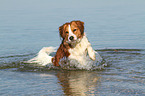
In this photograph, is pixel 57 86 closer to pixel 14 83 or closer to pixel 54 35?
pixel 14 83

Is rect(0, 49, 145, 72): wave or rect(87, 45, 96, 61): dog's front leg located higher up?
rect(87, 45, 96, 61): dog's front leg

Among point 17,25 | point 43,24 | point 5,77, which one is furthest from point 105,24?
point 5,77

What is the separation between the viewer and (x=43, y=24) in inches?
667

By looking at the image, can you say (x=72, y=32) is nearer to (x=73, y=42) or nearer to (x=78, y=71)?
(x=73, y=42)

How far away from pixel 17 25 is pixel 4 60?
716 cm

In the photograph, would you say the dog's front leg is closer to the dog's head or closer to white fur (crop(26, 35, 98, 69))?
white fur (crop(26, 35, 98, 69))

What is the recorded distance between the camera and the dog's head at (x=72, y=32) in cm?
822

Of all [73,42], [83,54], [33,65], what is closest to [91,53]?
[83,54]

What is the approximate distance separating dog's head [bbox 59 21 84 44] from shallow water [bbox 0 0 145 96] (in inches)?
31.8

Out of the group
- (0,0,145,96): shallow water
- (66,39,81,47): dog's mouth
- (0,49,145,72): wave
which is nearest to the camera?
(0,0,145,96): shallow water

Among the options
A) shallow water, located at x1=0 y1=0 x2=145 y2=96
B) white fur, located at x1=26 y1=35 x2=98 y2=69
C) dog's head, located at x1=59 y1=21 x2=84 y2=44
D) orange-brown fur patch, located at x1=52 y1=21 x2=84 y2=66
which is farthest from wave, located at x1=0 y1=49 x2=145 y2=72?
dog's head, located at x1=59 y1=21 x2=84 y2=44

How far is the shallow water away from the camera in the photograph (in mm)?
6467

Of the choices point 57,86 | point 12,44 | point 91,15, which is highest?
point 91,15

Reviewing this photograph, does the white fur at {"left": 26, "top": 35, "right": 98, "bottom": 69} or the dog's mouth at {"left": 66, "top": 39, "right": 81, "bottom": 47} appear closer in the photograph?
the dog's mouth at {"left": 66, "top": 39, "right": 81, "bottom": 47}
